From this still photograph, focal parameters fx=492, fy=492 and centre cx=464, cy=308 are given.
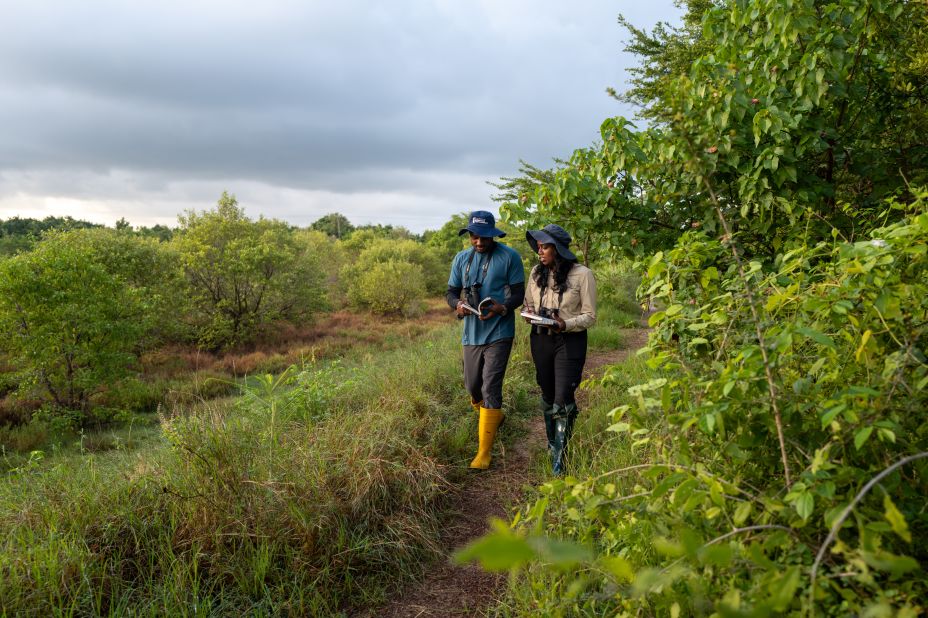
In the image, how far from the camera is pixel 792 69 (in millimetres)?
3547

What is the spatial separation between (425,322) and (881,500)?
895 inches

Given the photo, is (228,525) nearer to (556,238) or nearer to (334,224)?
(556,238)

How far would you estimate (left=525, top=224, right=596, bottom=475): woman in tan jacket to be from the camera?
13.6ft

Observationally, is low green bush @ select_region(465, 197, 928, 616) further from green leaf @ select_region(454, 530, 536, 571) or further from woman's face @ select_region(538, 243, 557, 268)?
woman's face @ select_region(538, 243, 557, 268)

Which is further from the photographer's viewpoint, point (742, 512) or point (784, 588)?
point (742, 512)

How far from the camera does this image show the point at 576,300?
13.8ft

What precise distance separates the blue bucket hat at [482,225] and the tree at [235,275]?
15353 millimetres

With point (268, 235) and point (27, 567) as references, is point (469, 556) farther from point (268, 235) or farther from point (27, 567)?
point (268, 235)

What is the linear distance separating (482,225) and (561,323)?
51.0 inches

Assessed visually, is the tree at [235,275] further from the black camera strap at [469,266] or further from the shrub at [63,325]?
the black camera strap at [469,266]

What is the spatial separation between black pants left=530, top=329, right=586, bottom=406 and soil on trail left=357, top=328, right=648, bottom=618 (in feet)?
2.60

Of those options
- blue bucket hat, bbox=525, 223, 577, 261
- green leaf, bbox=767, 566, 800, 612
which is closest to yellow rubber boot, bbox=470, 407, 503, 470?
blue bucket hat, bbox=525, 223, 577, 261

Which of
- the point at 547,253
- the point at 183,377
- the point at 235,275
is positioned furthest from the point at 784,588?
the point at 235,275

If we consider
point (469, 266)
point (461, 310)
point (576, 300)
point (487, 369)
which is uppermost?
point (469, 266)
